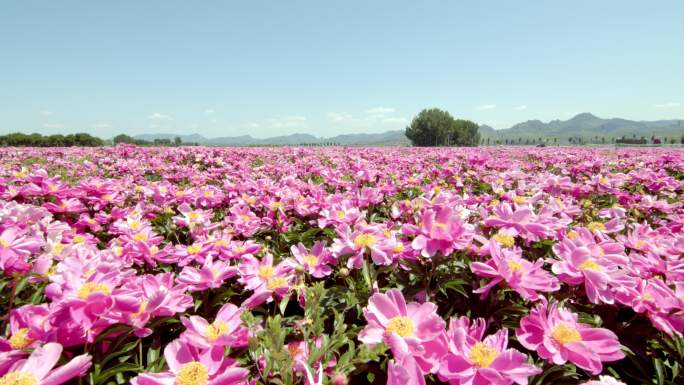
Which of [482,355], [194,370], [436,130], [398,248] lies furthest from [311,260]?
[436,130]

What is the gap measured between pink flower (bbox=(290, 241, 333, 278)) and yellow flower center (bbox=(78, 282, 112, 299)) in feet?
2.20

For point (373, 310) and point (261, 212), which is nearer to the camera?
point (373, 310)

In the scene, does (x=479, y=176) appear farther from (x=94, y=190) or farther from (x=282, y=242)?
(x=94, y=190)

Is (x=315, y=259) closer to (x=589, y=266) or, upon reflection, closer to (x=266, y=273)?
(x=266, y=273)

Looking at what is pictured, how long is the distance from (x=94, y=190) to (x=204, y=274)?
5.51ft

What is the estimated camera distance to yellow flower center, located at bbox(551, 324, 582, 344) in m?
0.94

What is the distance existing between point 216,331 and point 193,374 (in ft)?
0.49

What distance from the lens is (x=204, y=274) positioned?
4.20ft

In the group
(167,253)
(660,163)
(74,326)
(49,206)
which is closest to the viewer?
(74,326)

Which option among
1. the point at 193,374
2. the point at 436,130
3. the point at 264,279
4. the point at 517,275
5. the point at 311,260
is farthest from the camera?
the point at 436,130

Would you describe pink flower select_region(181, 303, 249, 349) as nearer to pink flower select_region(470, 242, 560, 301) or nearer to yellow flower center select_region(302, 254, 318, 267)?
yellow flower center select_region(302, 254, 318, 267)

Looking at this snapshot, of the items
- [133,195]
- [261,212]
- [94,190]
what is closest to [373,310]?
[261,212]

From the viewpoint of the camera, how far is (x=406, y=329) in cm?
94

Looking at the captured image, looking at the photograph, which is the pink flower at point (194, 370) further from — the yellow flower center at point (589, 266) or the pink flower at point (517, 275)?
the yellow flower center at point (589, 266)
